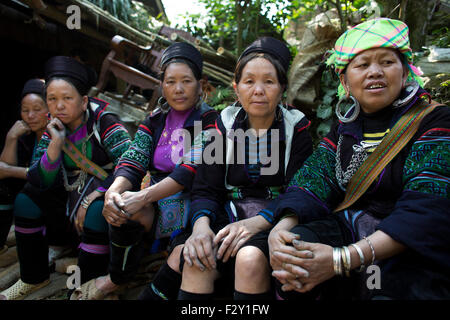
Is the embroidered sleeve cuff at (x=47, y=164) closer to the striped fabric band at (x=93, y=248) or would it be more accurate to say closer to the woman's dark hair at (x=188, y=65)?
the striped fabric band at (x=93, y=248)

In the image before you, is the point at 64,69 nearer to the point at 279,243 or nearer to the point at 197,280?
the point at 197,280

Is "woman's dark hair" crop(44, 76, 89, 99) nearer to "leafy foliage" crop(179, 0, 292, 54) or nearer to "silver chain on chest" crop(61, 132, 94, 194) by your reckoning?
"silver chain on chest" crop(61, 132, 94, 194)

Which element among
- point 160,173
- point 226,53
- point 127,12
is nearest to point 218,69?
point 226,53

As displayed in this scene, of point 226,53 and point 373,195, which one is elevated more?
point 226,53

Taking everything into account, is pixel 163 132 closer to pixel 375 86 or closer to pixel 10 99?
pixel 375 86

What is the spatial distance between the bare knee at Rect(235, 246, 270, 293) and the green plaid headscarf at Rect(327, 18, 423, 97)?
4.04 feet

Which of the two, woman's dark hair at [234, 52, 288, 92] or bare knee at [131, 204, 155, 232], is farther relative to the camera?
bare knee at [131, 204, 155, 232]

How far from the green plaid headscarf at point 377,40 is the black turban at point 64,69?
2.14m

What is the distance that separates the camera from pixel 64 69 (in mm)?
2621

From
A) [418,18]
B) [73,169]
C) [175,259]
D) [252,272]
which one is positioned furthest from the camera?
[418,18]

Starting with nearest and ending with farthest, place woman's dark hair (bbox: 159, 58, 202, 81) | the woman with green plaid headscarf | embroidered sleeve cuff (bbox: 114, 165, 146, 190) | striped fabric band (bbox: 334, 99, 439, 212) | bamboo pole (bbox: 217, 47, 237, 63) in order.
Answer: the woman with green plaid headscarf < striped fabric band (bbox: 334, 99, 439, 212) < embroidered sleeve cuff (bbox: 114, 165, 146, 190) < woman's dark hair (bbox: 159, 58, 202, 81) < bamboo pole (bbox: 217, 47, 237, 63)

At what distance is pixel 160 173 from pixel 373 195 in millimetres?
1577

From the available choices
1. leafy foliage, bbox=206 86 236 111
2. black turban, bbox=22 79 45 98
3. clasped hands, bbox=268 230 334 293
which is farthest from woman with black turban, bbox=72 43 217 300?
leafy foliage, bbox=206 86 236 111

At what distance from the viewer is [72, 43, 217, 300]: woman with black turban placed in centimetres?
216
